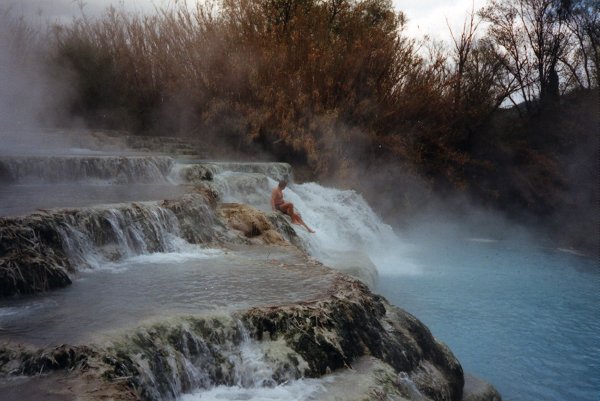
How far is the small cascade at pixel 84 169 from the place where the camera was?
750cm

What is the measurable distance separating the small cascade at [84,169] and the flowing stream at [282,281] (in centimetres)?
2

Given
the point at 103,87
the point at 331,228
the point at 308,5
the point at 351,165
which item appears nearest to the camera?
the point at 331,228

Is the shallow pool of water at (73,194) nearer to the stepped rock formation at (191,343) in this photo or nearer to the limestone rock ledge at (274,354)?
the stepped rock formation at (191,343)

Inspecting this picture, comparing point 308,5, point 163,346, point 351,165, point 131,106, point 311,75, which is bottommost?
point 163,346

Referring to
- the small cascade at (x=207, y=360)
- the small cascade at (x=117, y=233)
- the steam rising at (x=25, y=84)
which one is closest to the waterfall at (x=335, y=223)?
the small cascade at (x=117, y=233)

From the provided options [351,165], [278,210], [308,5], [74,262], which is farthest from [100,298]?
[308,5]

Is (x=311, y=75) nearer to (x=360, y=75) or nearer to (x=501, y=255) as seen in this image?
(x=360, y=75)

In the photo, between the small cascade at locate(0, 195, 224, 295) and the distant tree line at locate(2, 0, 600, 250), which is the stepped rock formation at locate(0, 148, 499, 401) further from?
the distant tree line at locate(2, 0, 600, 250)

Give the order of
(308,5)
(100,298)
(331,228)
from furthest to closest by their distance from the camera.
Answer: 1. (308,5)
2. (331,228)
3. (100,298)

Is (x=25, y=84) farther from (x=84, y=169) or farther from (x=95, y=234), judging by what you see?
(x=95, y=234)

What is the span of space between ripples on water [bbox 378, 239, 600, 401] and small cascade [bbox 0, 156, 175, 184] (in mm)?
4592

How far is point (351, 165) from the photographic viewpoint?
13938mm

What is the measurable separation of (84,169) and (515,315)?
7.32 metres

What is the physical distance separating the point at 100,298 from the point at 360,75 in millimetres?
12069
